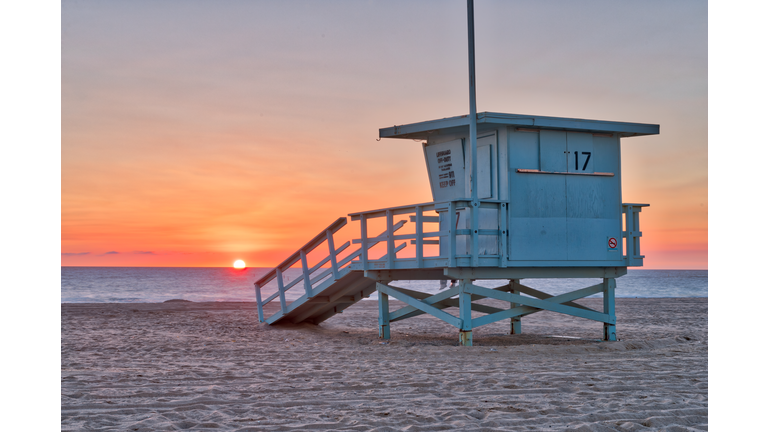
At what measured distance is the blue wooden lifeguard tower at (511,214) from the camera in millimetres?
10472

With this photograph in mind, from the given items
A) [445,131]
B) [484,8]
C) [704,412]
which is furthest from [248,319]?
[704,412]

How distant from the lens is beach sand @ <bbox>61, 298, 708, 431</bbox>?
5465 millimetres

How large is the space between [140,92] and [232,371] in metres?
8.33

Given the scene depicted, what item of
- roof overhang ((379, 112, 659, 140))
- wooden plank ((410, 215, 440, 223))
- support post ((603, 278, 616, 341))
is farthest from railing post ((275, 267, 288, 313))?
support post ((603, 278, 616, 341))

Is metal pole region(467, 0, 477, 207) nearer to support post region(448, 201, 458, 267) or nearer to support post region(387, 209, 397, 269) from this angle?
support post region(448, 201, 458, 267)

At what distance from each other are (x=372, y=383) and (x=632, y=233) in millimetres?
6701

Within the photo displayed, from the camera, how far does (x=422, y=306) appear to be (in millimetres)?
11328

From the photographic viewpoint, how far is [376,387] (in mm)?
6887

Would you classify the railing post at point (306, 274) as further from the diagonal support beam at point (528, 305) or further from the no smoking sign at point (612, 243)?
the no smoking sign at point (612, 243)

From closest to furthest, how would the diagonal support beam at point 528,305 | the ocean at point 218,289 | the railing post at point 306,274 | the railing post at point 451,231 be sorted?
the railing post at point 451,231 < the diagonal support beam at point 528,305 < the railing post at point 306,274 < the ocean at point 218,289

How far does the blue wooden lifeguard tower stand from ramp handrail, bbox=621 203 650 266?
18 millimetres

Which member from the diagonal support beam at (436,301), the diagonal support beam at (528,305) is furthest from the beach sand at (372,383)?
the diagonal support beam at (528,305)

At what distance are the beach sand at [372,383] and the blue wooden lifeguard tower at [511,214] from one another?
1049 mm

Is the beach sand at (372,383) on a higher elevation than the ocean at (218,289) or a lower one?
higher
